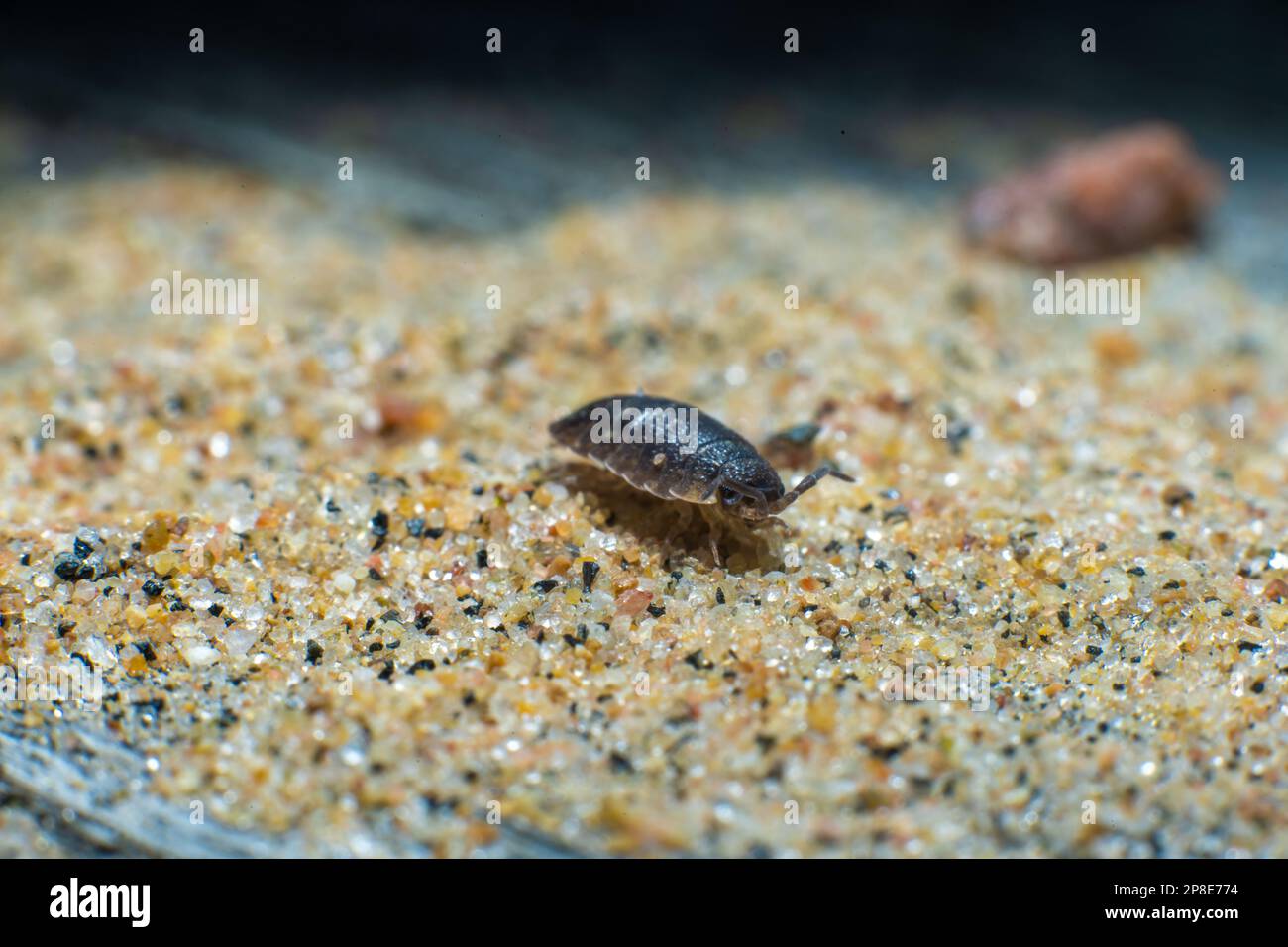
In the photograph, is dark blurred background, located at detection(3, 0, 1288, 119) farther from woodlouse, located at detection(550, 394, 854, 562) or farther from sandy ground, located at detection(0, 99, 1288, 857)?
woodlouse, located at detection(550, 394, 854, 562)

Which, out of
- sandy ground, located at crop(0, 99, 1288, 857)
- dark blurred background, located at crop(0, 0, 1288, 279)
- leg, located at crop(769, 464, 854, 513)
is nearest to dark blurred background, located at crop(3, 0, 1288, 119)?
dark blurred background, located at crop(0, 0, 1288, 279)

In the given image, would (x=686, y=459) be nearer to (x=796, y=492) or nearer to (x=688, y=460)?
(x=688, y=460)

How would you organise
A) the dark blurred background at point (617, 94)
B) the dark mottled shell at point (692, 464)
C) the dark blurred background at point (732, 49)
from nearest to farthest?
the dark mottled shell at point (692, 464)
the dark blurred background at point (617, 94)
the dark blurred background at point (732, 49)

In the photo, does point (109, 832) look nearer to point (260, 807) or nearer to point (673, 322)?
point (260, 807)

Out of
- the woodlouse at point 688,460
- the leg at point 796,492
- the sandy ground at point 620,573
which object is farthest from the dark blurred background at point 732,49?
→ the leg at point 796,492

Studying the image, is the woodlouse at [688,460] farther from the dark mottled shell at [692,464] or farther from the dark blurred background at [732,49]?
the dark blurred background at [732,49]

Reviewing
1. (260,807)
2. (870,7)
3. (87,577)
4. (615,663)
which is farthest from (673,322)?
(870,7)
